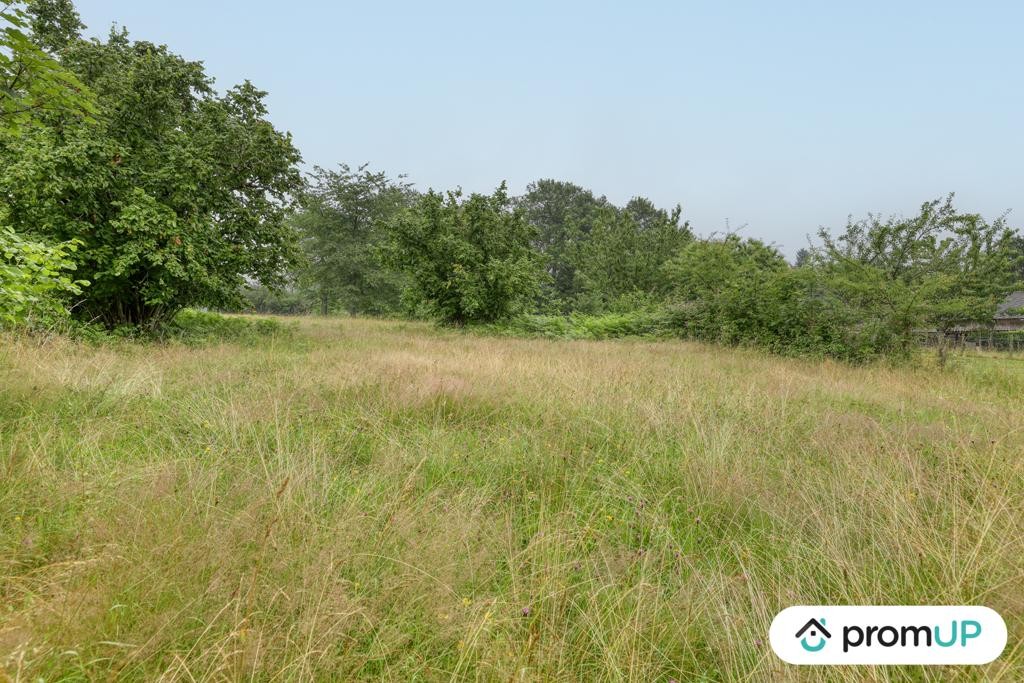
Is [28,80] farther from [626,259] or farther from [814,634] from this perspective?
[626,259]

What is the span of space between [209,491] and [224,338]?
11001mm

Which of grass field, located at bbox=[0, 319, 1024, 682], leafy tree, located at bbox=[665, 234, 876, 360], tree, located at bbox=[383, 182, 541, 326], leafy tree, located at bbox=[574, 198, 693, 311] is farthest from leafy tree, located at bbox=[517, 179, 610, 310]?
grass field, located at bbox=[0, 319, 1024, 682]

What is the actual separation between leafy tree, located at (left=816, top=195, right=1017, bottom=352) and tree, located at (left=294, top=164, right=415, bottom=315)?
2644 centimetres

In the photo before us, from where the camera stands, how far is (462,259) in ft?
61.8

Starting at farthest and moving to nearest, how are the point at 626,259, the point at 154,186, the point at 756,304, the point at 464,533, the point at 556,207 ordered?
the point at 556,207 → the point at 626,259 → the point at 756,304 → the point at 154,186 → the point at 464,533

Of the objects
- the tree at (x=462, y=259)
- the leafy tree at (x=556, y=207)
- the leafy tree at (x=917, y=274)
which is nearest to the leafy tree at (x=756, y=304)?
the leafy tree at (x=917, y=274)

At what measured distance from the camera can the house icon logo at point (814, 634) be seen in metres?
1.61

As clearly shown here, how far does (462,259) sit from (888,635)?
1805cm

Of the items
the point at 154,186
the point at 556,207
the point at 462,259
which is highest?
the point at 556,207

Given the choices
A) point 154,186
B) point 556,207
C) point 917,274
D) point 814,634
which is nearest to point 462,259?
point 154,186

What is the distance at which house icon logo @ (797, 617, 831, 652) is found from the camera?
63.2 inches

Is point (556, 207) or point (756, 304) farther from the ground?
point (556, 207)

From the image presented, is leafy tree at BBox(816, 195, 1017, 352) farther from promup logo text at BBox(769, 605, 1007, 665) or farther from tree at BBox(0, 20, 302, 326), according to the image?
tree at BBox(0, 20, 302, 326)

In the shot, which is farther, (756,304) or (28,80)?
(756,304)
